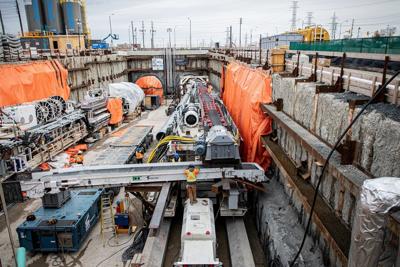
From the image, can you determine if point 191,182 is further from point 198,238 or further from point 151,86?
point 151,86

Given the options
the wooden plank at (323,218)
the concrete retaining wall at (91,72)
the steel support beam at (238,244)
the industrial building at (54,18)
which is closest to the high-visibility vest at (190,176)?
the steel support beam at (238,244)

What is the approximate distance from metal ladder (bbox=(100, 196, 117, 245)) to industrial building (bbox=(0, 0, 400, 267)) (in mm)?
50

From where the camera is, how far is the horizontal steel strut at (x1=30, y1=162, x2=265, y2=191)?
9.95 metres

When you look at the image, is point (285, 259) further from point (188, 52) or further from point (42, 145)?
point (188, 52)

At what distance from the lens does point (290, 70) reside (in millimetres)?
12867

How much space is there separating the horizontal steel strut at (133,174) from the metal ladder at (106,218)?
1.78 metres

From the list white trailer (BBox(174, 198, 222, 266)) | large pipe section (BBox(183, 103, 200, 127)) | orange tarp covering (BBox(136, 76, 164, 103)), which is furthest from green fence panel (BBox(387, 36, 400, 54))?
orange tarp covering (BBox(136, 76, 164, 103))

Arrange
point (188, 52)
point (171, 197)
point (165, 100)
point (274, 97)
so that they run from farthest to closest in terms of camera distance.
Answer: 1. point (188, 52)
2. point (165, 100)
3. point (274, 97)
4. point (171, 197)

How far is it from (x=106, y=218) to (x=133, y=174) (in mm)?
2819

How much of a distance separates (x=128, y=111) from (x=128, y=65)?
47.5ft

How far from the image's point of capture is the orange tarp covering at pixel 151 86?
37.1m

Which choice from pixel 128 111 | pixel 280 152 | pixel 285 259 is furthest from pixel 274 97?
pixel 128 111

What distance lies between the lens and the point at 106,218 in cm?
1156

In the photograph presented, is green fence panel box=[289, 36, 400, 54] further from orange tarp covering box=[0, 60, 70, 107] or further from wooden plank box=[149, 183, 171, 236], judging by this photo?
orange tarp covering box=[0, 60, 70, 107]
